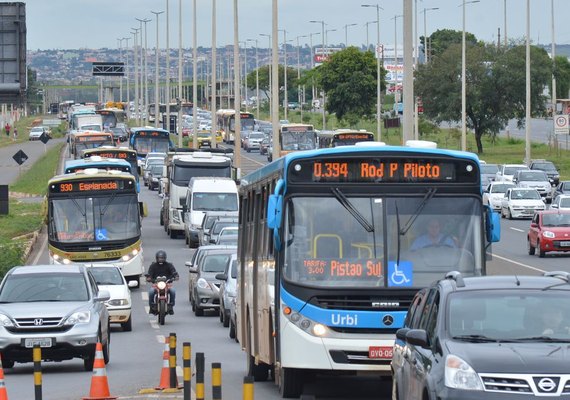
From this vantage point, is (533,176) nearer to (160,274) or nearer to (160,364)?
(160,274)

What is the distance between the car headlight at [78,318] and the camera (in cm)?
2186

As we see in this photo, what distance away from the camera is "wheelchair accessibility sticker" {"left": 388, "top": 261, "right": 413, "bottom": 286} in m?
16.7

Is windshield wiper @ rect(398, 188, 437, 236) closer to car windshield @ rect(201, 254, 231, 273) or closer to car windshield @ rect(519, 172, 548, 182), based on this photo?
car windshield @ rect(201, 254, 231, 273)

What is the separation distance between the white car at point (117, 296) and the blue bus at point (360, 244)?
43.2ft

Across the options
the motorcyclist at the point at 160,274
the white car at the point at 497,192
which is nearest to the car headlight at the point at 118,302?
the motorcyclist at the point at 160,274

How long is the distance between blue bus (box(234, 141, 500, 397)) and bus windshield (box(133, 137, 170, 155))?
78.9 meters

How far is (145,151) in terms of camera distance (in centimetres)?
9644

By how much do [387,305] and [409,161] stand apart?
1775mm

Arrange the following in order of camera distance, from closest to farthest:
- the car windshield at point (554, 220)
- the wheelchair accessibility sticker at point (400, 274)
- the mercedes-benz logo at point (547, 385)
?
the mercedes-benz logo at point (547, 385) → the wheelchair accessibility sticker at point (400, 274) → the car windshield at point (554, 220)

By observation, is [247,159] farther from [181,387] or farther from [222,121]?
[181,387]

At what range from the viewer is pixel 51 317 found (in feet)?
71.7

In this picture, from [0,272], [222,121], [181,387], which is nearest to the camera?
[181,387]

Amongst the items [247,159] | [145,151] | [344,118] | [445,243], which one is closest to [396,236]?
[445,243]

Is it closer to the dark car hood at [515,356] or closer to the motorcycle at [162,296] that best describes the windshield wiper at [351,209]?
the dark car hood at [515,356]
